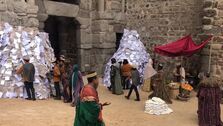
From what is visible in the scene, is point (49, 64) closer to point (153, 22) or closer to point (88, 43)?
point (88, 43)

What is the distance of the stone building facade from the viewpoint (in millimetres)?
13766

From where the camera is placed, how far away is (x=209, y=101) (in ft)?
27.3

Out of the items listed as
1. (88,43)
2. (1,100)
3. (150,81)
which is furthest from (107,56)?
(1,100)

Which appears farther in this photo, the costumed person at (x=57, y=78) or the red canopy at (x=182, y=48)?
the red canopy at (x=182, y=48)

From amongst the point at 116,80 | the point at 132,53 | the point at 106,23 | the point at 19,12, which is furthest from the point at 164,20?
the point at 19,12

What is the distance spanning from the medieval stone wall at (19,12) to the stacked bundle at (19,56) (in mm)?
346

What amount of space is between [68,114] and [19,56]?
9.32ft

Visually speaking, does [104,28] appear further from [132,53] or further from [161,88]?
[161,88]

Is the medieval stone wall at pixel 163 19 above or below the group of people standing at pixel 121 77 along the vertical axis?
above

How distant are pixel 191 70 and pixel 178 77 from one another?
148 cm

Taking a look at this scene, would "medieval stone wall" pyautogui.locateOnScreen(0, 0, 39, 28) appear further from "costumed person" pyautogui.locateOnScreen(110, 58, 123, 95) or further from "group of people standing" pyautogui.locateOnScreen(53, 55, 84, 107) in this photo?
"costumed person" pyautogui.locateOnScreen(110, 58, 123, 95)

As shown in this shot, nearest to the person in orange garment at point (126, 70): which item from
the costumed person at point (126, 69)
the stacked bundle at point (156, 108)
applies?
the costumed person at point (126, 69)

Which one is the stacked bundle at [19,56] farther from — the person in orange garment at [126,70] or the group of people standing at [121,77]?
the person in orange garment at [126,70]

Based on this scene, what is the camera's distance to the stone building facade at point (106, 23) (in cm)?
1377
